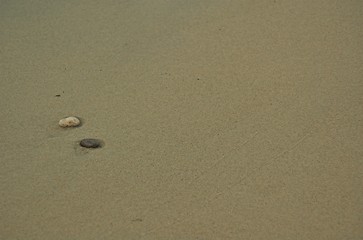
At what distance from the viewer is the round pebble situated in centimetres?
187

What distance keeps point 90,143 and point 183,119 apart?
1.23 feet

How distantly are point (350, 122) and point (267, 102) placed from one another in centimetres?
33

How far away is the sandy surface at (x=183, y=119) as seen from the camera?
162 cm

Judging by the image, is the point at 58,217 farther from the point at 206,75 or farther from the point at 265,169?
the point at 206,75

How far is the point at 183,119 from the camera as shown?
2.02 m

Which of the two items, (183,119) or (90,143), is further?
(183,119)

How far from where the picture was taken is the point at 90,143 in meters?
1.88

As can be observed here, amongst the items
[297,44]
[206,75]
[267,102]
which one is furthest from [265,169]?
[297,44]

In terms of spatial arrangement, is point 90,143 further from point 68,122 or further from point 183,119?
point 183,119

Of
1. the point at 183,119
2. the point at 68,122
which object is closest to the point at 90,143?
the point at 68,122

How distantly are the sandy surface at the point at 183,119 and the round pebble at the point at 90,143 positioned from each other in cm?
3

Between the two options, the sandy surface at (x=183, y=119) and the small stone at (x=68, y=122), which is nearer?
the sandy surface at (x=183, y=119)

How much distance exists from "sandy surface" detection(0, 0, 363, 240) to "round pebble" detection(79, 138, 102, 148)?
3cm

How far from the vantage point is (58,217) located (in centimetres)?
161
